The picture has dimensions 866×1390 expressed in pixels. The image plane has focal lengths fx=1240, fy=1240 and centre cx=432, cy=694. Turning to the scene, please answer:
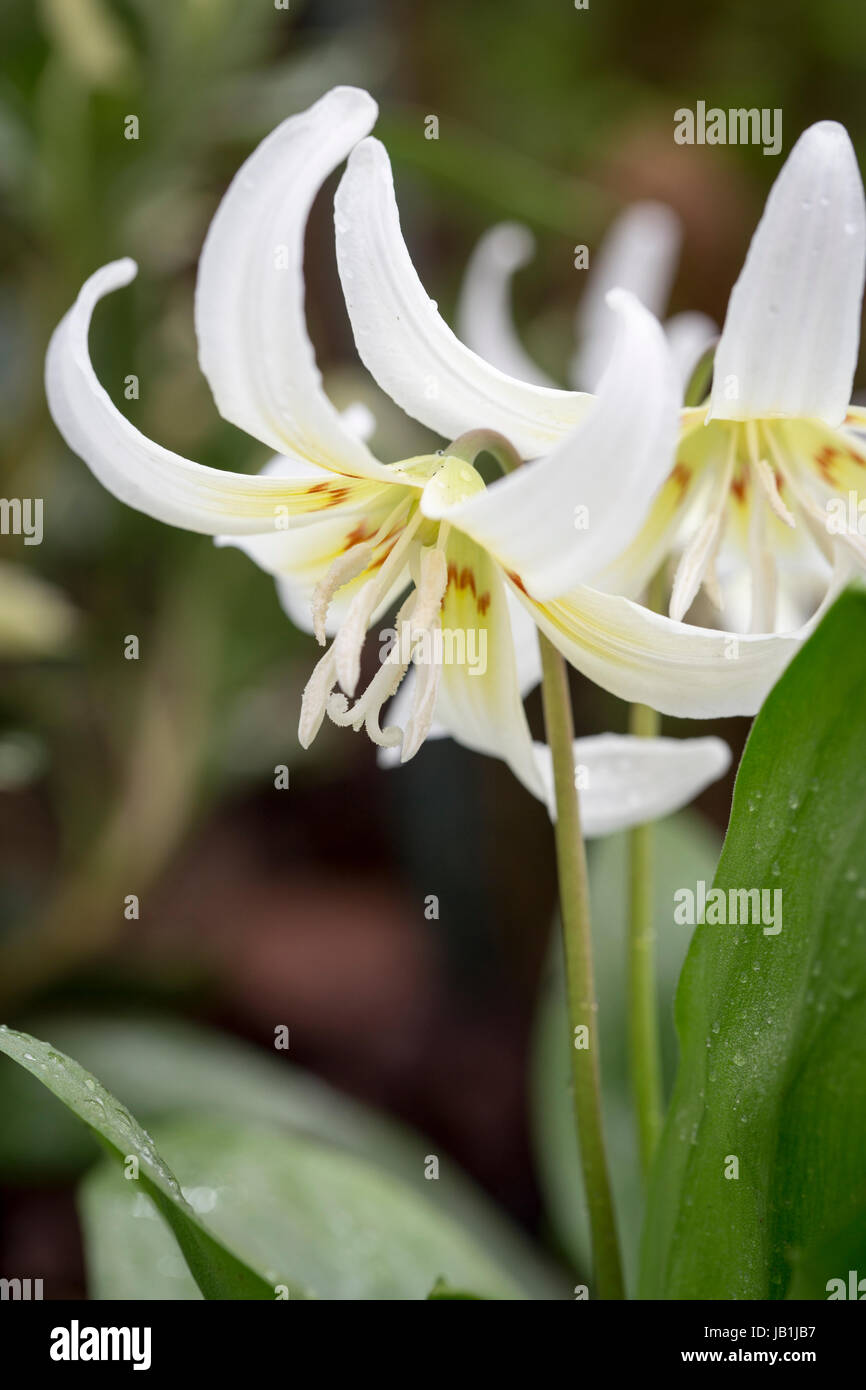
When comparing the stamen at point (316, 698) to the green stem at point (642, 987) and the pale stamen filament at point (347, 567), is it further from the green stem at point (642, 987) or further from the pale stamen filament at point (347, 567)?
the green stem at point (642, 987)

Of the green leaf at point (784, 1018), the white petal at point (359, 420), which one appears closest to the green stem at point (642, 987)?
the green leaf at point (784, 1018)

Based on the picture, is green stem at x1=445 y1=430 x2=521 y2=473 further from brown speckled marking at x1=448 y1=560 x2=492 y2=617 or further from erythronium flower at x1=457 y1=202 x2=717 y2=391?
erythronium flower at x1=457 y1=202 x2=717 y2=391

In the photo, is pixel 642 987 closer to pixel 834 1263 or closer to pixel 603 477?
pixel 834 1263

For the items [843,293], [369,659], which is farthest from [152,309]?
[843,293]

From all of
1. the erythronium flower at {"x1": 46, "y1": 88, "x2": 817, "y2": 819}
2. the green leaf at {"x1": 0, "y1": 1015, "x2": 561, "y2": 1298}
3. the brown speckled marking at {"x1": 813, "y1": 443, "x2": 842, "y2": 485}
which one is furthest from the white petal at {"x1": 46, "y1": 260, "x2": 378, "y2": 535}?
the green leaf at {"x1": 0, "y1": 1015, "x2": 561, "y2": 1298}

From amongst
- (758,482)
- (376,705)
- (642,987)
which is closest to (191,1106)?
(642,987)

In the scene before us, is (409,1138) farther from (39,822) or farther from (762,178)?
(762,178)
